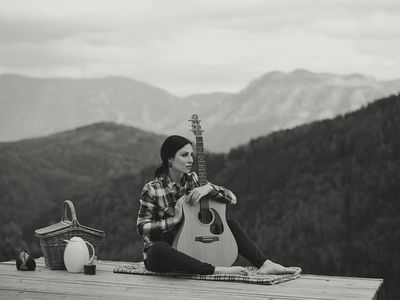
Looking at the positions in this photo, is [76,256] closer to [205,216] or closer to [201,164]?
[205,216]

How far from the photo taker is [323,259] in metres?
22.8

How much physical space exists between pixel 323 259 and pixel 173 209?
1801 centimetres

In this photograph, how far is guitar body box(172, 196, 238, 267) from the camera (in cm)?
535

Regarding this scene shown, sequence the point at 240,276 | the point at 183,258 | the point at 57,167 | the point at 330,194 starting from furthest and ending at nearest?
1. the point at 57,167
2. the point at 330,194
3. the point at 183,258
4. the point at 240,276

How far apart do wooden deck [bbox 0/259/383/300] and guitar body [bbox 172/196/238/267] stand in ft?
0.91

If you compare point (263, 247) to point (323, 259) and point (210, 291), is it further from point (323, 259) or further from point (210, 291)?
point (210, 291)

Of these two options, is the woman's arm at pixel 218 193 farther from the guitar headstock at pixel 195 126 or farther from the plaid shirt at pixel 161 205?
the guitar headstock at pixel 195 126

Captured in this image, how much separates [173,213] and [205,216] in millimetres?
230

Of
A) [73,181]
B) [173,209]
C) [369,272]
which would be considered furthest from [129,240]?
[173,209]

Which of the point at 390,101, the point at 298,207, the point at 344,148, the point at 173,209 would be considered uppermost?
the point at 390,101

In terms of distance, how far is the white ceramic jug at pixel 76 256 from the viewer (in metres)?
5.69

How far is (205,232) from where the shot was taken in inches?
212

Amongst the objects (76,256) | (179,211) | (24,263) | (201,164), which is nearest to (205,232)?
(179,211)

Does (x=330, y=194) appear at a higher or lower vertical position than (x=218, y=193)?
higher
